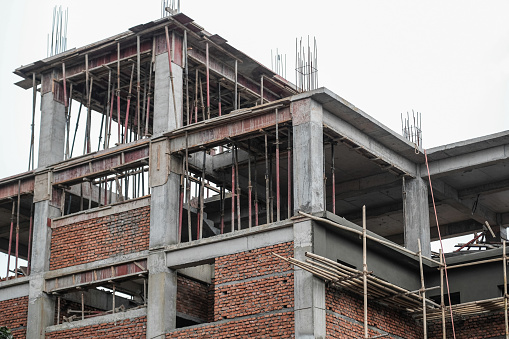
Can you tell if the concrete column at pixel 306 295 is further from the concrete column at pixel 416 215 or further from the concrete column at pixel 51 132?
the concrete column at pixel 51 132

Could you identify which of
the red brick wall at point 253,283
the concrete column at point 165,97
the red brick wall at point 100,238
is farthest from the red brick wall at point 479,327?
the concrete column at point 165,97

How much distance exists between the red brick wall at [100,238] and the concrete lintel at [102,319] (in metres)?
1.76

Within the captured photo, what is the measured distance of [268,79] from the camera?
1248 inches

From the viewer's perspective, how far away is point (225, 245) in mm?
24656

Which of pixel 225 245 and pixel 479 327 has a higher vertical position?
pixel 225 245

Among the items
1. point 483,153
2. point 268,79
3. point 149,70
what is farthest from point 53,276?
point 483,153

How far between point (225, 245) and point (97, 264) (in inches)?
185

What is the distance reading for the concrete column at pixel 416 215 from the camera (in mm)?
27984

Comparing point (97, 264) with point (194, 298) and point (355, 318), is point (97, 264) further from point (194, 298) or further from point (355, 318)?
point (355, 318)

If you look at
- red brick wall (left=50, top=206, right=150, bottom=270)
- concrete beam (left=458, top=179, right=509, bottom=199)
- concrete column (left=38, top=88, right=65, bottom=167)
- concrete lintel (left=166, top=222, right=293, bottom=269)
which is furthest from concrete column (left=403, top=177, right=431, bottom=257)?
concrete column (left=38, top=88, right=65, bottom=167)

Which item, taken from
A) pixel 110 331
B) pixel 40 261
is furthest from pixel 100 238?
pixel 110 331

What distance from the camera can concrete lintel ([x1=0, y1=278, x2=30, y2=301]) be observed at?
28.8 m

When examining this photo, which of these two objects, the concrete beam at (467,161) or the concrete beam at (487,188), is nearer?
the concrete beam at (467,161)

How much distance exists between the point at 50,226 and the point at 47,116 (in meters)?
3.84
